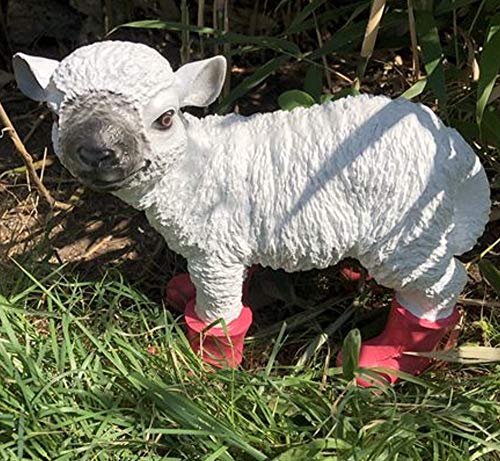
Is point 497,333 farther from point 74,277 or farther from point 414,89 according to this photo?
point 74,277

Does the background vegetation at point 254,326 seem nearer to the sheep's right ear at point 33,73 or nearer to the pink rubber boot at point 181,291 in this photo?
the pink rubber boot at point 181,291

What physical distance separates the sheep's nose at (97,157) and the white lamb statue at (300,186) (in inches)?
1.3

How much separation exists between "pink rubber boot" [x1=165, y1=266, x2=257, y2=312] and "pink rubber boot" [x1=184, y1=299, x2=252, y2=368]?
0.37 feet

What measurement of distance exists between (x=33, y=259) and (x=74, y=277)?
0.31 feet

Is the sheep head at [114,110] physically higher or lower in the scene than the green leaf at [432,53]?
higher

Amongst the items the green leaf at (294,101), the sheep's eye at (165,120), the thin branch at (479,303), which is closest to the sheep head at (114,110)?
the sheep's eye at (165,120)

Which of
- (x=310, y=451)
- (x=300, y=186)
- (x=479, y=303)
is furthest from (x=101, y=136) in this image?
(x=479, y=303)

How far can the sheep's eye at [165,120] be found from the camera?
3.58ft

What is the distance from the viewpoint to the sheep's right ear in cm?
112

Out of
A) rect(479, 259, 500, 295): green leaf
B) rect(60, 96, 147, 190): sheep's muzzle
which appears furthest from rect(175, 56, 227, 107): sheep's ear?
rect(479, 259, 500, 295): green leaf

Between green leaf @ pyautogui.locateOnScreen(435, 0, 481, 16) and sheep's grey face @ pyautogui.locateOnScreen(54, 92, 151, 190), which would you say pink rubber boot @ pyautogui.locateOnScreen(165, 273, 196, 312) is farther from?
green leaf @ pyautogui.locateOnScreen(435, 0, 481, 16)

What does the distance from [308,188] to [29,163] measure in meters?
0.62

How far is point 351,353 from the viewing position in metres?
1.27

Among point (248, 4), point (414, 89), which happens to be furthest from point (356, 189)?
point (248, 4)
